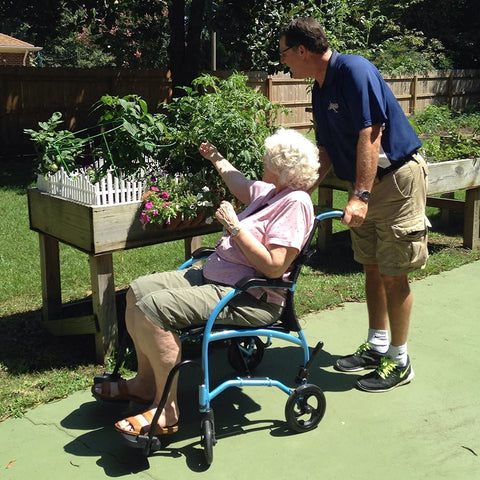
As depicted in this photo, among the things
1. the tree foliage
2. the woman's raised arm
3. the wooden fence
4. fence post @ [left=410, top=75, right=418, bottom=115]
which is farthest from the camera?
fence post @ [left=410, top=75, right=418, bottom=115]

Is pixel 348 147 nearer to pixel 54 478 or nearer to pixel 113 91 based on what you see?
pixel 54 478

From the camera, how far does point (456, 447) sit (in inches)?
116

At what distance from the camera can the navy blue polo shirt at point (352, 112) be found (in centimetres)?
316

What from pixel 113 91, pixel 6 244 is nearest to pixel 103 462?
pixel 6 244

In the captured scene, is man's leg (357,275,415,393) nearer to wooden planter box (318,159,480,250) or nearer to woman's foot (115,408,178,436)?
woman's foot (115,408,178,436)

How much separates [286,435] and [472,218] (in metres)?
4.01

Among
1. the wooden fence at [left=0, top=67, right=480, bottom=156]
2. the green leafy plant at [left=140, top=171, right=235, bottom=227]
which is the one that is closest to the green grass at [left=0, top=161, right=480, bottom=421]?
the green leafy plant at [left=140, top=171, right=235, bottom=227]

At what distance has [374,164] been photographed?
319 centimetres

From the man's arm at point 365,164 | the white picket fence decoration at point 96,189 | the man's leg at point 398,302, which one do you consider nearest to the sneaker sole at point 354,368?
the man's leg at point 398,302

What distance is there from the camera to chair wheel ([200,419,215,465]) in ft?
8.88

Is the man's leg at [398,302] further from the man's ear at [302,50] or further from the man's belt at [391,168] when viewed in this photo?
the man's ear at [302,50]

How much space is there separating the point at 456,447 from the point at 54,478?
5.82 feet

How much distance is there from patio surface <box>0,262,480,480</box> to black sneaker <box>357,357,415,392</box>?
47 millimetres

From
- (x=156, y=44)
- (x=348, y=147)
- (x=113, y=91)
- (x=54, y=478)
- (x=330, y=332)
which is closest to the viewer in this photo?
(x=54, y=478)
